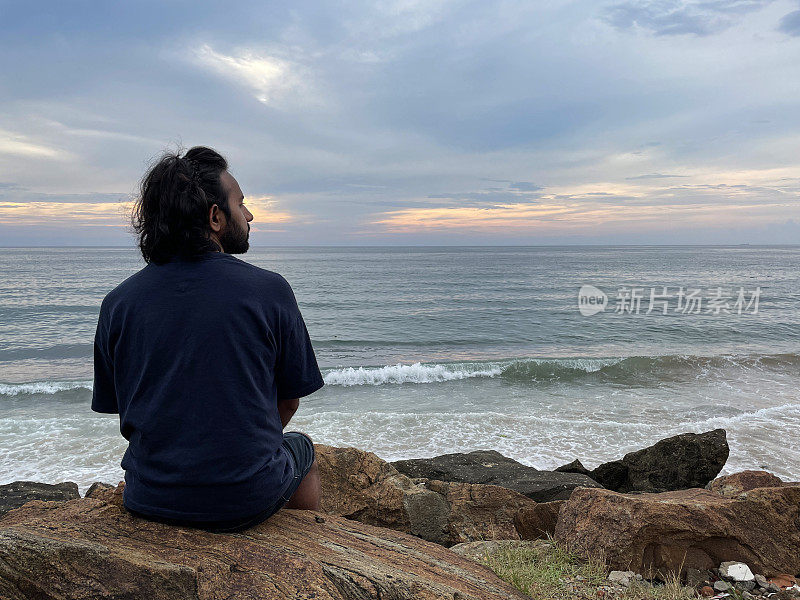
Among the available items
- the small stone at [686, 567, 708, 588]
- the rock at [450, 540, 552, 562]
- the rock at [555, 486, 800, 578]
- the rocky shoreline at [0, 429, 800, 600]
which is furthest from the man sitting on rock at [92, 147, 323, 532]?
the small stone at [686, 567, 708, 588]

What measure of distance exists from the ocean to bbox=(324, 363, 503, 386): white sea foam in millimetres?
58

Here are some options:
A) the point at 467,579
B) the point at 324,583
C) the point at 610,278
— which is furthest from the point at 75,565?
the point at 610,278

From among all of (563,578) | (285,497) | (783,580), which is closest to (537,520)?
(563,578)

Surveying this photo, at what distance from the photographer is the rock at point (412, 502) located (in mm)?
5410

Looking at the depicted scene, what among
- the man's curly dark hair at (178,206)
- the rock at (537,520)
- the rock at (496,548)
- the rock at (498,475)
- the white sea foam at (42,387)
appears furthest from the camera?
the white sea foam at (42,387)

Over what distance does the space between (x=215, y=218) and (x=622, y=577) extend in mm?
3710

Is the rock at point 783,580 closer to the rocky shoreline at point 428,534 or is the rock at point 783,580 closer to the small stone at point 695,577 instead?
the rocky shoreline at point 428,534

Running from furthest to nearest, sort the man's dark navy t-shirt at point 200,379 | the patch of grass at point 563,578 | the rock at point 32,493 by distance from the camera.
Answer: the rock at point 32,493
the patch of grass at point 563,578
the man's dark navy t-shirt at point 200,379

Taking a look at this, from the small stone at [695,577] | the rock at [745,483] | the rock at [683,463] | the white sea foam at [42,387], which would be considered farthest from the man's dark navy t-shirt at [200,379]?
the white sea foam at [42,387]

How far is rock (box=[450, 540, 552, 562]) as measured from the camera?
4.30 metres

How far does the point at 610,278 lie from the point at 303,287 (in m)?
30.3

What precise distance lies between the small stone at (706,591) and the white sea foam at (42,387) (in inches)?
576

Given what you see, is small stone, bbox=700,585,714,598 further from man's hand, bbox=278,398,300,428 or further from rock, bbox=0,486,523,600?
man's hand, bbox=278,398,300,428

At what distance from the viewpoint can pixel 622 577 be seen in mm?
3936
